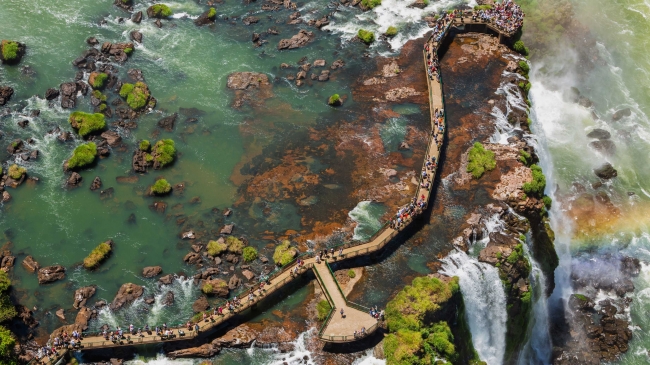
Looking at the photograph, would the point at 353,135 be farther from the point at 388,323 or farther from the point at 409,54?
the point at 388,323

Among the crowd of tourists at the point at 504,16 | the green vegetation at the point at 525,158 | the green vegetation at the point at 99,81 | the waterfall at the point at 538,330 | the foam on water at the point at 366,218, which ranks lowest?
the waterfall at the point at 538,330

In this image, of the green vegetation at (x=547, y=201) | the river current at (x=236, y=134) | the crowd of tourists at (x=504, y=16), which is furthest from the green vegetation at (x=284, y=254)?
the crowd of tourists at (x=504, y=16)

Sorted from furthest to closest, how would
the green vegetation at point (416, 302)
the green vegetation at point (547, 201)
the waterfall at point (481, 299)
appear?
the green vegetation at point (547, 201) → the waterfall at point (481, 299) → the green vegetation at point (416, 302)

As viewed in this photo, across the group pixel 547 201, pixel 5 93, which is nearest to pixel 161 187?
pixel 5 93

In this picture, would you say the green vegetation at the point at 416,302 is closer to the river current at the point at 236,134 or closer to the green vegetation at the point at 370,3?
the river current at the point at 236,134

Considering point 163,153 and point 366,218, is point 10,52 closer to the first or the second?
point 163,153

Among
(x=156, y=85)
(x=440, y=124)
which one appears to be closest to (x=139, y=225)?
(x=156, y=85)
